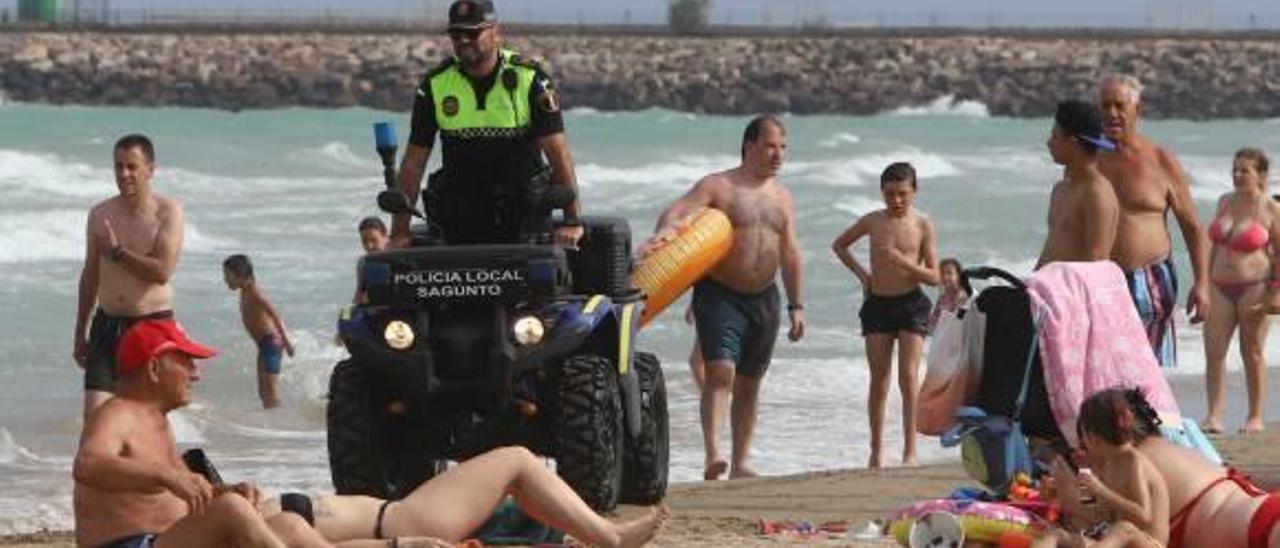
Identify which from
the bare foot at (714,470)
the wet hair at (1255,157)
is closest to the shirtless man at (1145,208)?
the bare foot at (714,470)

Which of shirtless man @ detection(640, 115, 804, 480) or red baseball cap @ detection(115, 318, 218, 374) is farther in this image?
shirtless man @ detection(640, 115, 804, 480)

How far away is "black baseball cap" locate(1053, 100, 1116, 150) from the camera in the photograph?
10.8 m

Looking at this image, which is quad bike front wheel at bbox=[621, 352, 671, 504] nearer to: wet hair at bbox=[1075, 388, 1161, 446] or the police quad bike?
the police quad bike

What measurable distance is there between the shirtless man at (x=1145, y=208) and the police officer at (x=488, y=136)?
1.78 m

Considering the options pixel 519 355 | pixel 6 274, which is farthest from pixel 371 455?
pixel 6 274

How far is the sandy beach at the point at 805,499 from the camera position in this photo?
36.5 feet

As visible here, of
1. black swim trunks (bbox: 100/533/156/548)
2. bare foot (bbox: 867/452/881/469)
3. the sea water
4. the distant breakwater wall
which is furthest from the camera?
the distant breakwater wall

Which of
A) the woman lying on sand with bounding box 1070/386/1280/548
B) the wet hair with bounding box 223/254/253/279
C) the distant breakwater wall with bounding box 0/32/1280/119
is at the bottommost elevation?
the distant breakwater wall with bounding box 0/32/1280/119

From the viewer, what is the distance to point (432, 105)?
11.4m

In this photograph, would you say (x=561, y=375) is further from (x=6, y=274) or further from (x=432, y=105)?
(x=6, y=274)

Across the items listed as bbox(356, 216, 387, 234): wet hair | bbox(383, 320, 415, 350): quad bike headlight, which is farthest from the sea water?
bbox(383, 320, 415, 350): quad bike headlight

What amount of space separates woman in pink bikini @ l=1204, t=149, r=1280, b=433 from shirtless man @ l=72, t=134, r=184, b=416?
18.6 feet

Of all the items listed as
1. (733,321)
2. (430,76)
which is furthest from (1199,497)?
(733,321)

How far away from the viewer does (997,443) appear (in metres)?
10.0
